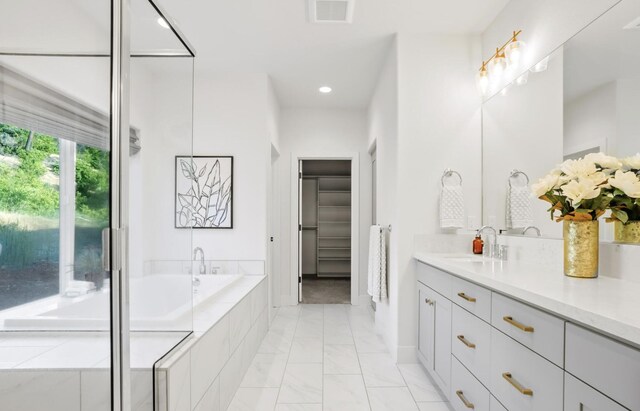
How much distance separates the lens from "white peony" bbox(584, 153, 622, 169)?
53.0 inches

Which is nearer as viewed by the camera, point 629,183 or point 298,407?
point 629,183

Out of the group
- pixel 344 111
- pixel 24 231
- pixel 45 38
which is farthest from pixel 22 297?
pixel 344 111

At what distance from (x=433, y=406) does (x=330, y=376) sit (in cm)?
74

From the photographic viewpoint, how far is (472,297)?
1.68m

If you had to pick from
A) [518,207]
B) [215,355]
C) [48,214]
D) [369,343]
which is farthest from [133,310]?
[369,343]

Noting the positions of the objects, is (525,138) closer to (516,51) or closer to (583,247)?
(516,51)

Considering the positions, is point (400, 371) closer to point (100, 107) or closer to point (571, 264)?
point (571, 264)

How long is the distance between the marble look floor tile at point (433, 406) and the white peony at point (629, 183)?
153 cm

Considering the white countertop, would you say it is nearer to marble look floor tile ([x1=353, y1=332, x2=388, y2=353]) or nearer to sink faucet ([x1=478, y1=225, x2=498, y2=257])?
sink faucet ([x1=478, y1=225, x2=498, y2=257])

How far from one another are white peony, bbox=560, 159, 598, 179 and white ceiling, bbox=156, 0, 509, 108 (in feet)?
5.19

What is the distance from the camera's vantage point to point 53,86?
994mm

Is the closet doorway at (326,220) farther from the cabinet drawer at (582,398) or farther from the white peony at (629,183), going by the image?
the cabinet drawer at (582,398)

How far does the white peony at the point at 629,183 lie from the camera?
125cm

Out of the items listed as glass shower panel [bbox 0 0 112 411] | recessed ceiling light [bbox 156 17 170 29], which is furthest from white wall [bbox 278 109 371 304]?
glass shower panel [bbox 0 0 112 411]
